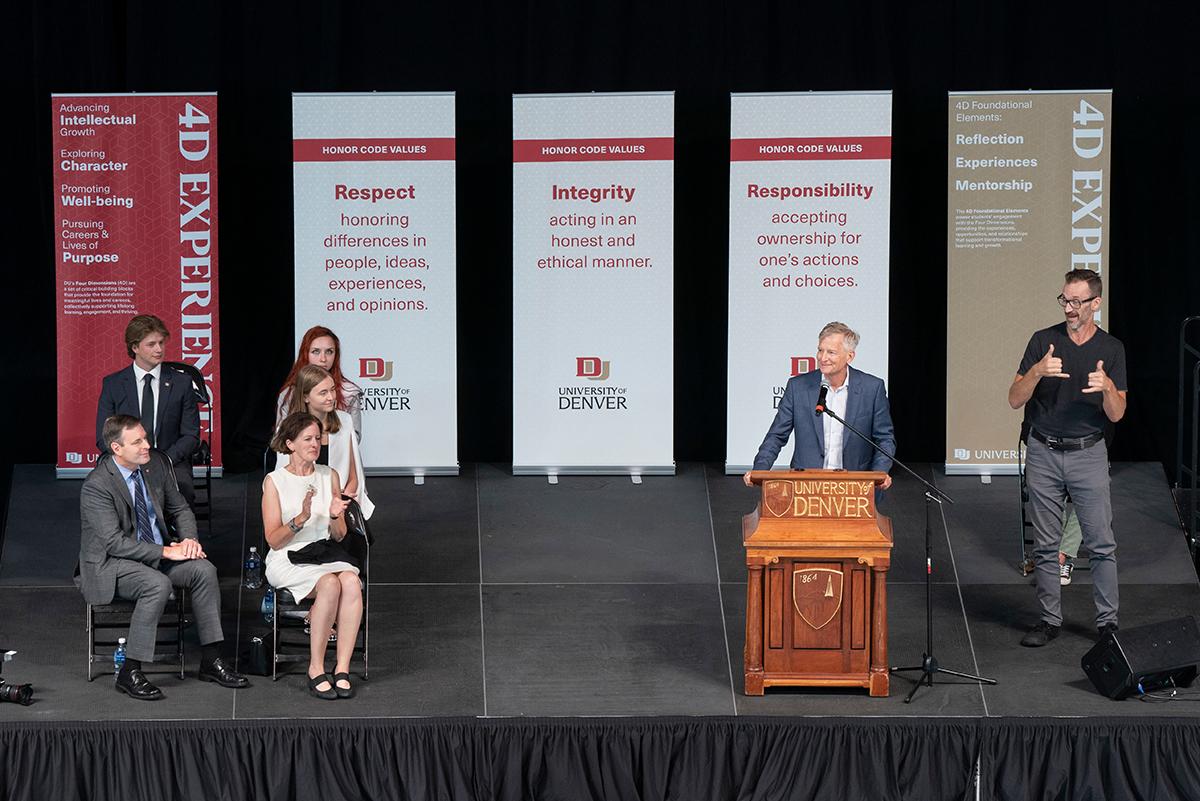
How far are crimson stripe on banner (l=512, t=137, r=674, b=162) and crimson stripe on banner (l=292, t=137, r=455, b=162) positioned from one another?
14.1 inches

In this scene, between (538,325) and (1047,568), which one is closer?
(1047,568)

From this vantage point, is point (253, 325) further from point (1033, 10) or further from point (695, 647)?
point (1033, 10)

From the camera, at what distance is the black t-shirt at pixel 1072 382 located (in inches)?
272

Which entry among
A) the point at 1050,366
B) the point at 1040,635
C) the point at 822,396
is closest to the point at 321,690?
the point at 822,396

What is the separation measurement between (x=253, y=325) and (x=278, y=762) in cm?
328

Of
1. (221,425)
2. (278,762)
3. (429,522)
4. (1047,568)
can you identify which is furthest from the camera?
(221,425)

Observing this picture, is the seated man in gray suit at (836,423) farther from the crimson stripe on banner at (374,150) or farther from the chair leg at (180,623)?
the crimson stripe on banner at (374,150)

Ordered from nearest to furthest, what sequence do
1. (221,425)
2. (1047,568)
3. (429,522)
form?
(1047,568)
(429,522)
(221,425)

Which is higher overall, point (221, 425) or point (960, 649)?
point (221, 425)

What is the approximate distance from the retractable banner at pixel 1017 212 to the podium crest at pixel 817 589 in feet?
7.96

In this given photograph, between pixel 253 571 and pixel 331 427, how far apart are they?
2.11ft

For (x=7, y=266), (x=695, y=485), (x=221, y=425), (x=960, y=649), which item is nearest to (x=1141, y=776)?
(x=960, y=649)

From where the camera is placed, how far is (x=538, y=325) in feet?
28.2

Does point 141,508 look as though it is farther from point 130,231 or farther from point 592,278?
point 592,278
